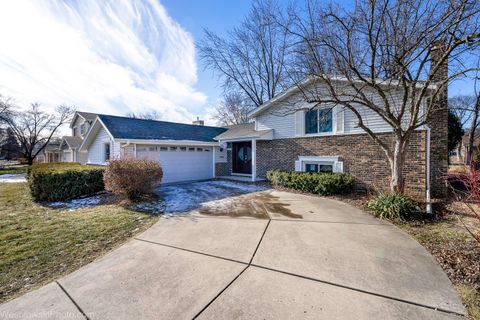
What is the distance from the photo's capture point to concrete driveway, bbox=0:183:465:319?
2447 mm

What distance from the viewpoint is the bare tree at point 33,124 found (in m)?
30.6

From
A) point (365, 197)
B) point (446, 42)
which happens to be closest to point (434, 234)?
point (365, 197)

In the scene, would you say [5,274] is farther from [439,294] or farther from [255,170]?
[255,170]

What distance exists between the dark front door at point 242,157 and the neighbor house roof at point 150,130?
1809 mm

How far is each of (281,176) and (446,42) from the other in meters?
7.00

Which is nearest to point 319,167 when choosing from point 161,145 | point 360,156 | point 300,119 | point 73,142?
point 360,156

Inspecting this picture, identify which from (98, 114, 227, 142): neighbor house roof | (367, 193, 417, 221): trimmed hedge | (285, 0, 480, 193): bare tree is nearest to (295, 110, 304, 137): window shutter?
(285, 0, 480, 193): bare tree

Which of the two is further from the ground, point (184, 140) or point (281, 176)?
point (184, 140)

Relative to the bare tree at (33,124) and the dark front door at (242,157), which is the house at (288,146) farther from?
the bare tree at (33,124)

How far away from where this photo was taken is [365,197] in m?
8.14

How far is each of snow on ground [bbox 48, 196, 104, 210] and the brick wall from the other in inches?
332

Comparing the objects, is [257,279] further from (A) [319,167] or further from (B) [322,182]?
(A) [319,167]

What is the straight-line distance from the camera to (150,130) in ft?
43.5

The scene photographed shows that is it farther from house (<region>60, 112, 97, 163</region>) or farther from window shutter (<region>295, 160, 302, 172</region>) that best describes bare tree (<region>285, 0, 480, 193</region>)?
house (<region>60, 112, 97, 163</region>)
